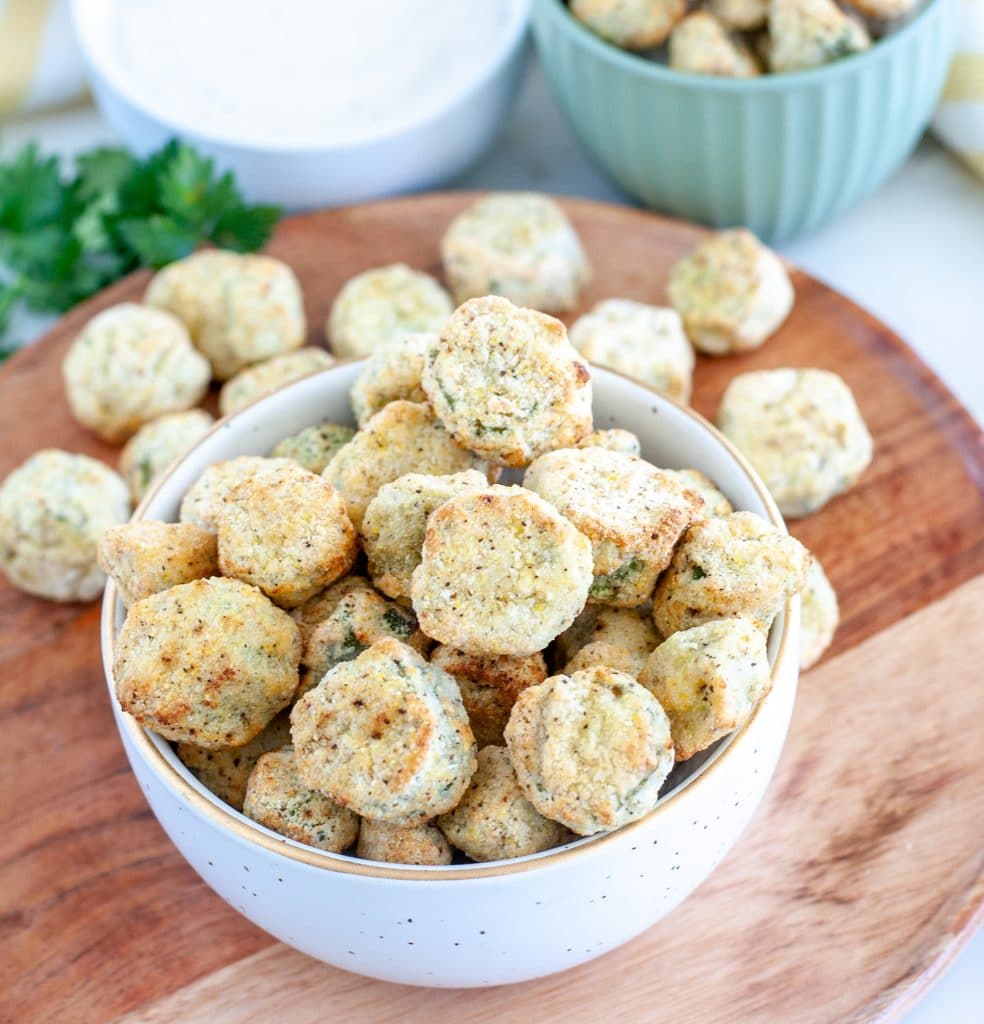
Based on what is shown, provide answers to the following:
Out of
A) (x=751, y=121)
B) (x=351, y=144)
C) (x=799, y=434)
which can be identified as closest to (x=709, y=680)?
(x=799, y=434)

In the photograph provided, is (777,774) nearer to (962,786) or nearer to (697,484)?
(962,786)

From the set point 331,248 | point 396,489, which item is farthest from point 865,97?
point 396,489

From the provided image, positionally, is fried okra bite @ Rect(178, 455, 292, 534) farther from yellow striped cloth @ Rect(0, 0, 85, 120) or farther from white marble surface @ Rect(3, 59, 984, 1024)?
yellow striped cloth @ Rect(0, 0, 85, 120)

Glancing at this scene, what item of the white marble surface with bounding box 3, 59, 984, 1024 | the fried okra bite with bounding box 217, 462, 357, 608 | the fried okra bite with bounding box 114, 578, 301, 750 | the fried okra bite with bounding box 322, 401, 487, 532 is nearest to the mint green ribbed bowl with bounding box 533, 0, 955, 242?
the white marble surface with bounding box 3, 59, 984, 1024

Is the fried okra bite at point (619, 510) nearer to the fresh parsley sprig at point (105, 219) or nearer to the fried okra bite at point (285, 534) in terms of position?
the fried okra bite at point (285, 534)

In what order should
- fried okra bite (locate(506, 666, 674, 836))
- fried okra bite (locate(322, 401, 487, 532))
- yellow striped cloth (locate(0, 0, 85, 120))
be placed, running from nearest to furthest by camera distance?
fried okra bite (locate(506, 666, 674, 836))
fried okra bite (locate(322, 401, 487, 532))
yellow striped cloth (locate(0, 0, 85, 120))
